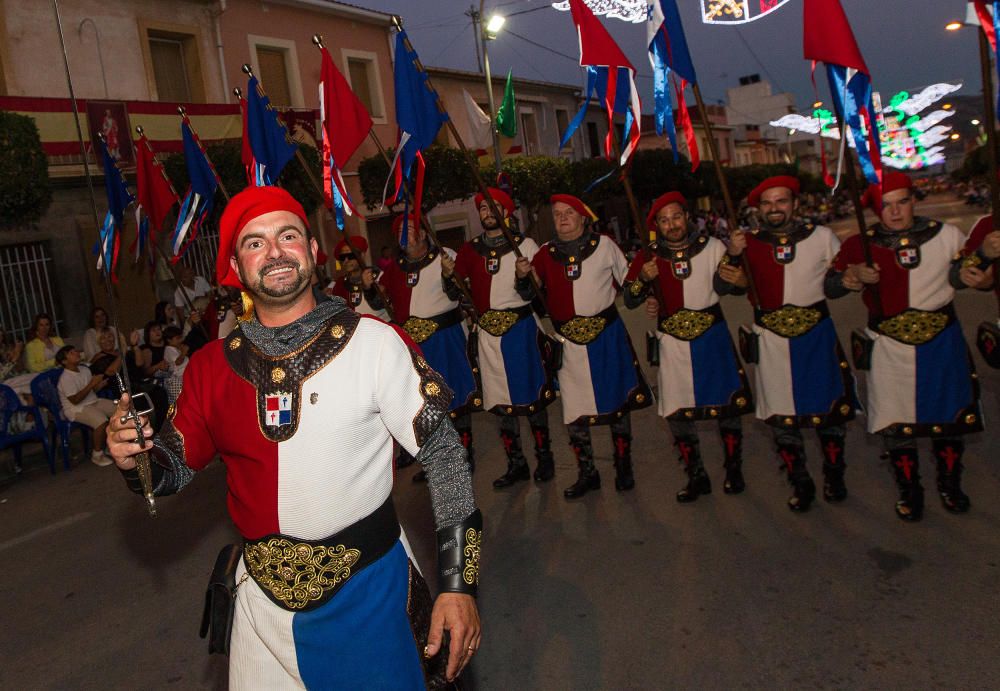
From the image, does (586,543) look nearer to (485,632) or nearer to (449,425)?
Result: (485,632)

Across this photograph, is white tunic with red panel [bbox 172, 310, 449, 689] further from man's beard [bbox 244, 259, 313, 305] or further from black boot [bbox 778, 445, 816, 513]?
black boot [bbox 778, 445, 816, 513]

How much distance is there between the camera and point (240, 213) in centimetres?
223

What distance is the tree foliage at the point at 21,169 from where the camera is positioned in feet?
36.7

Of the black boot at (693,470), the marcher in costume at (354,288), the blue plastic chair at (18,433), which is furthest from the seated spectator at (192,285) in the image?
the black boot at (693,470)

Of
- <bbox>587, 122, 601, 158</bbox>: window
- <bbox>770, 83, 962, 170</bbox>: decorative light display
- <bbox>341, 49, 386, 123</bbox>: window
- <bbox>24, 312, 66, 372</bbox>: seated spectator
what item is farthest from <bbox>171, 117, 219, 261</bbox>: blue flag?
<bbox>587, 122, 601, 158</bbox>: window

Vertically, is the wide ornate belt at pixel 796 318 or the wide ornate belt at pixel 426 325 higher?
the wide ornate belt at pixel 426 325

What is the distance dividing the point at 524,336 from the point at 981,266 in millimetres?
2850

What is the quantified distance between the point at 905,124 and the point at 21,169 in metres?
35.5

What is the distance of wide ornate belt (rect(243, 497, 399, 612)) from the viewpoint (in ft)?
A: 6.74

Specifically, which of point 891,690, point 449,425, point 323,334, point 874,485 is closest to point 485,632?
point 891,690

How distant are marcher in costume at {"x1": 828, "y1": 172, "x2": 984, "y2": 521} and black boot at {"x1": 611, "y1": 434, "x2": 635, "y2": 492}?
160 cm

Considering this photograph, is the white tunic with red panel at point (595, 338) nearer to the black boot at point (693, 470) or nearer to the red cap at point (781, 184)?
the black boot at point (693, 470)

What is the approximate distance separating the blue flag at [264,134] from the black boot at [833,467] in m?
4.18

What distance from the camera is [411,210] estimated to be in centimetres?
633
